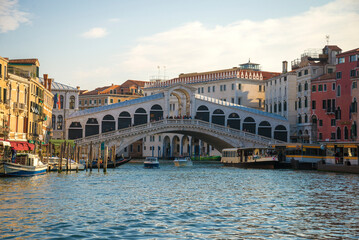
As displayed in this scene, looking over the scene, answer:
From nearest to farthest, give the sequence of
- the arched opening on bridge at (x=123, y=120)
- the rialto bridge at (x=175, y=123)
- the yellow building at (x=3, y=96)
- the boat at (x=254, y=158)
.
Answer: the yellow building at (x=3, y=96) < the boat at (x=254, y=158) < the rialto bridge at (x=175, y=123) < the arched opening on bridge at (x=123, y=120)

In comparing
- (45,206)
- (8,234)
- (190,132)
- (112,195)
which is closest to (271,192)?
(112,195)

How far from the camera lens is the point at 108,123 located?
225ft

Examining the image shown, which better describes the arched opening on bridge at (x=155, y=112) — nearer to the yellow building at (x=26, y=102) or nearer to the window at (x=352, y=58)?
the yellow building at (x=26, y=102)

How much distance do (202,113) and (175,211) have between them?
50.6 meters

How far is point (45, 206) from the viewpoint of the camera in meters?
21.9

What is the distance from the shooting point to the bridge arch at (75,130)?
2653 inches

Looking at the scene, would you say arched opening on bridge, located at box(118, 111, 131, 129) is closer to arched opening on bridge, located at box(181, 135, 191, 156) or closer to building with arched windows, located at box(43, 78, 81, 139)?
building with arched windows, located at box(43, 78, 81, 139)

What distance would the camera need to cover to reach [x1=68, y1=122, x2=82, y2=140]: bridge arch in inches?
2653

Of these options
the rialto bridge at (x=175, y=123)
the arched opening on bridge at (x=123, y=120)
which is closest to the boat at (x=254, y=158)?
the rialto bridge at (x=175, y=123)

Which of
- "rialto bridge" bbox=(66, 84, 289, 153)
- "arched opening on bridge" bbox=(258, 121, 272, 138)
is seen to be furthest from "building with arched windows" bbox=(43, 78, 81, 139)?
"arched opening on bridge" bbox=(258, 121, 272, 138)

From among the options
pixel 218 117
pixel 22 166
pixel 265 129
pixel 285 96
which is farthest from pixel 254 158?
pixel 22 166

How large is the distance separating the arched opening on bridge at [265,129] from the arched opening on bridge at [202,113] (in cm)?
693

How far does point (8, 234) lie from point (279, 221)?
8730mm

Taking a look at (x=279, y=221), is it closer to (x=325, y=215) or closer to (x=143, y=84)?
(x=325, y=215)
